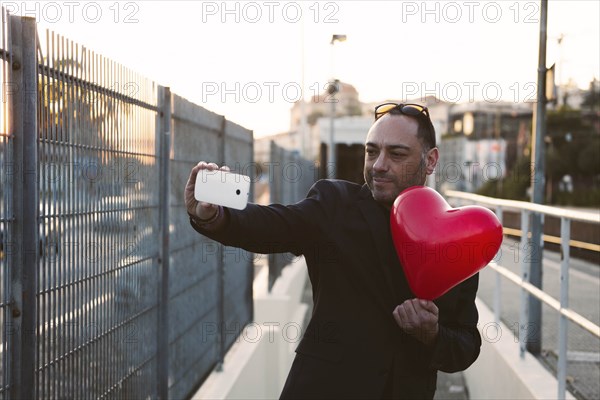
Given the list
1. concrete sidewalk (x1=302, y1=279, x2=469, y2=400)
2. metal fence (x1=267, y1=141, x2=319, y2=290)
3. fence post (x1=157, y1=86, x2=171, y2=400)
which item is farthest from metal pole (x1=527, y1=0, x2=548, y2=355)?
fence post (x1=157, y1=86, x2=171, y2=400)

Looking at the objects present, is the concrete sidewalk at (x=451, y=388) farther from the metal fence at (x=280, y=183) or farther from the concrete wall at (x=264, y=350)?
the metal fence at (x=280, y=183)

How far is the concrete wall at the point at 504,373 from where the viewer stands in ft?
16.7

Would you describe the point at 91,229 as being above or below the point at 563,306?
above

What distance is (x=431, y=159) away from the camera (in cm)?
272

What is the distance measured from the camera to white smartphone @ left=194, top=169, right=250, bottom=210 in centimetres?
227

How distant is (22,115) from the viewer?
2641 mm

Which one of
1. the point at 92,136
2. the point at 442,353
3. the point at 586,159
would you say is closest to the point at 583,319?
the point at 442,353

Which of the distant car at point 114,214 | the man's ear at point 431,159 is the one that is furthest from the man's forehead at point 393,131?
the distant car at point 114,214

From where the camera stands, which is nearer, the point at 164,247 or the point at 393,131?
the point at 393,131

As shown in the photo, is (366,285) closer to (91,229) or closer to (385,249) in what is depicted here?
(385,249)

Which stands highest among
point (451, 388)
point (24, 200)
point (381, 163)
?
point (381, 163)

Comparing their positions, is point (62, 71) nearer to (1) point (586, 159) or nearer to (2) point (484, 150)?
(1) point (586, 159)

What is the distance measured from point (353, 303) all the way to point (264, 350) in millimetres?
4922

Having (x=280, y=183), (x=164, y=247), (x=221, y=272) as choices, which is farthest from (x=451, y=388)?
(x=280, y=183)
